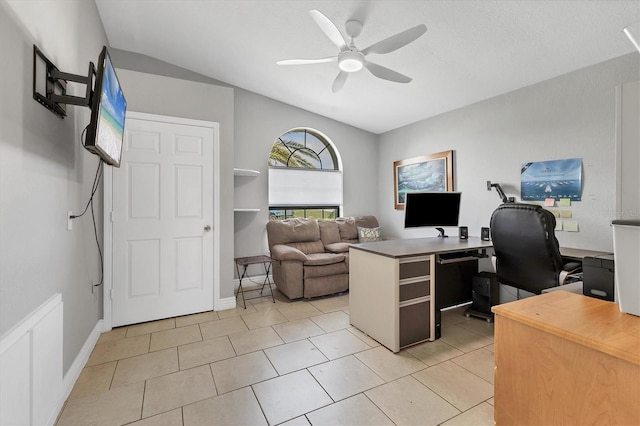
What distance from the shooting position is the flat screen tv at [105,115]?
149 cm

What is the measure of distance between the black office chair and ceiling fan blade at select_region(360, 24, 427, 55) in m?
1.59

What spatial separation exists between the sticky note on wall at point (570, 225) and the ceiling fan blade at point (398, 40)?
239 cm

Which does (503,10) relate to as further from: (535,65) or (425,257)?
(425,257)

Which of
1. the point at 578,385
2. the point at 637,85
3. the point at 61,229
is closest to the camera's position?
the point at 578,385

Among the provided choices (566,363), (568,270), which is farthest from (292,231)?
(566,363)

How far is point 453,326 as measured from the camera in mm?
2900

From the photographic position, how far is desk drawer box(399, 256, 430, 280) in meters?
2.38

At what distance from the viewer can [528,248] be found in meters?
2.34

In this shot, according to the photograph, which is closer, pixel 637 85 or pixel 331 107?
pixel 637 85

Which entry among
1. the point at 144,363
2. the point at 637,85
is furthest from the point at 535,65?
the point at 144,363

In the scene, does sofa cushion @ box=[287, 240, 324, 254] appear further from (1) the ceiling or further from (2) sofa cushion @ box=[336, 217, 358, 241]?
(1) the ceiling

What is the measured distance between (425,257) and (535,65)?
7.22 ft

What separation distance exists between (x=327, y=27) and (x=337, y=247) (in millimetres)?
2895

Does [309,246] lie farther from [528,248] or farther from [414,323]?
[528,248]
